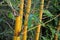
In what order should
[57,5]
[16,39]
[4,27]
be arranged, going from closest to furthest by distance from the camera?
1. [16,39]
2. [4,27]
3. [57,5]

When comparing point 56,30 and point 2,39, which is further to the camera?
point 56,30

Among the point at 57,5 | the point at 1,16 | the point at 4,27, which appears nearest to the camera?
the point at 1,16

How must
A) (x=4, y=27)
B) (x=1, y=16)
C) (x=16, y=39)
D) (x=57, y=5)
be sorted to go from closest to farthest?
(x=16, y=39) < (x=1, y=16) < (x=4, y=27) < (x=57, y=5)

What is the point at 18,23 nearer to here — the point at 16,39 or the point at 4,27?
the point at 16,39

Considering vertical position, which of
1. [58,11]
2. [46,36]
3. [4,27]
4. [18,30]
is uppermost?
[18,30]

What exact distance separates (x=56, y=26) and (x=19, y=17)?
0.99m

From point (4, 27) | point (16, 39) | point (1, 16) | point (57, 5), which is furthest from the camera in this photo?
point (57, 5)

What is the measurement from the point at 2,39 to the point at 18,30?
84 centimetres

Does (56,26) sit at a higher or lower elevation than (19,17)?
lower

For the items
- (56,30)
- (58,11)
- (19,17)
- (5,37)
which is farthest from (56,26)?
(19,17)

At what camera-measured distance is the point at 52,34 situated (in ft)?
5.34

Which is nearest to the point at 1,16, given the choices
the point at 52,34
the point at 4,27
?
the point at 4,27

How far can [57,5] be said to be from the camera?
1.67m

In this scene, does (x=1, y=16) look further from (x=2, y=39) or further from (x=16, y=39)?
(x=16, y=39)
